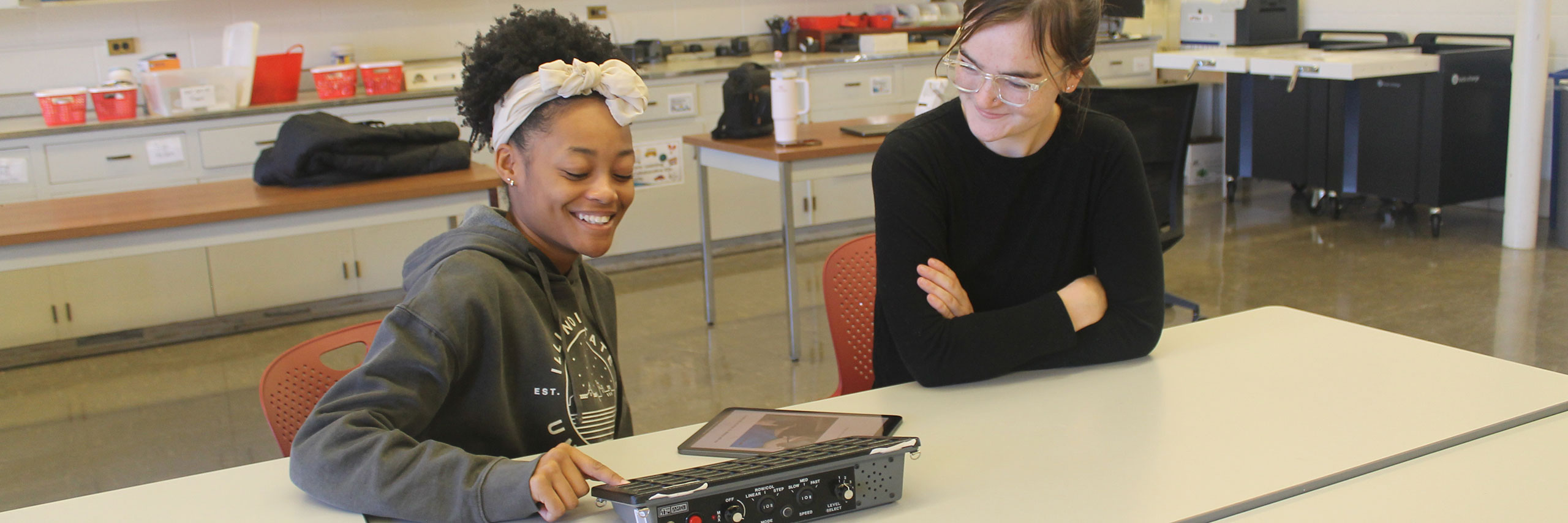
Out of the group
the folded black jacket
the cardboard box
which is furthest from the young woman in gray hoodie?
the cardboard box

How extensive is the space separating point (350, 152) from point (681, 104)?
1.93m

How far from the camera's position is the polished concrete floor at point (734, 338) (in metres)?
3.04

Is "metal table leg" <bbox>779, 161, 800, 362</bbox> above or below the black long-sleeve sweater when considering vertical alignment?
below

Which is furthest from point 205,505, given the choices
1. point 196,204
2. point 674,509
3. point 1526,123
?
point 1526,123

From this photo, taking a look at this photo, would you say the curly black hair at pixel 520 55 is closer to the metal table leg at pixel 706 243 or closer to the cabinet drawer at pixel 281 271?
the metal table leg at pixel 706 243

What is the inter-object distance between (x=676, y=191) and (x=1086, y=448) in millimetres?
3809

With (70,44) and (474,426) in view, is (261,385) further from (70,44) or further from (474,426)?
(70,44)

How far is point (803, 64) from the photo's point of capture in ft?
16.5

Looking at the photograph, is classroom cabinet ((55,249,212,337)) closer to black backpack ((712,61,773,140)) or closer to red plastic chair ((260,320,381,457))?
black backpack ((712,61,773,140))

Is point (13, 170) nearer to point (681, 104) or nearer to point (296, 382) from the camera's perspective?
point (681, 104)

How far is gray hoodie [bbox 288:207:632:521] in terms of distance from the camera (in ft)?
Result: 3.48

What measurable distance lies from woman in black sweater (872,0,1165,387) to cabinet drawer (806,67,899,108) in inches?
135

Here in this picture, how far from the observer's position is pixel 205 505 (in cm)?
116

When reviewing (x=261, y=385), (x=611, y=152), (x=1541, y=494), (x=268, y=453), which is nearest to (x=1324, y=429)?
(x=1541, y=494)
